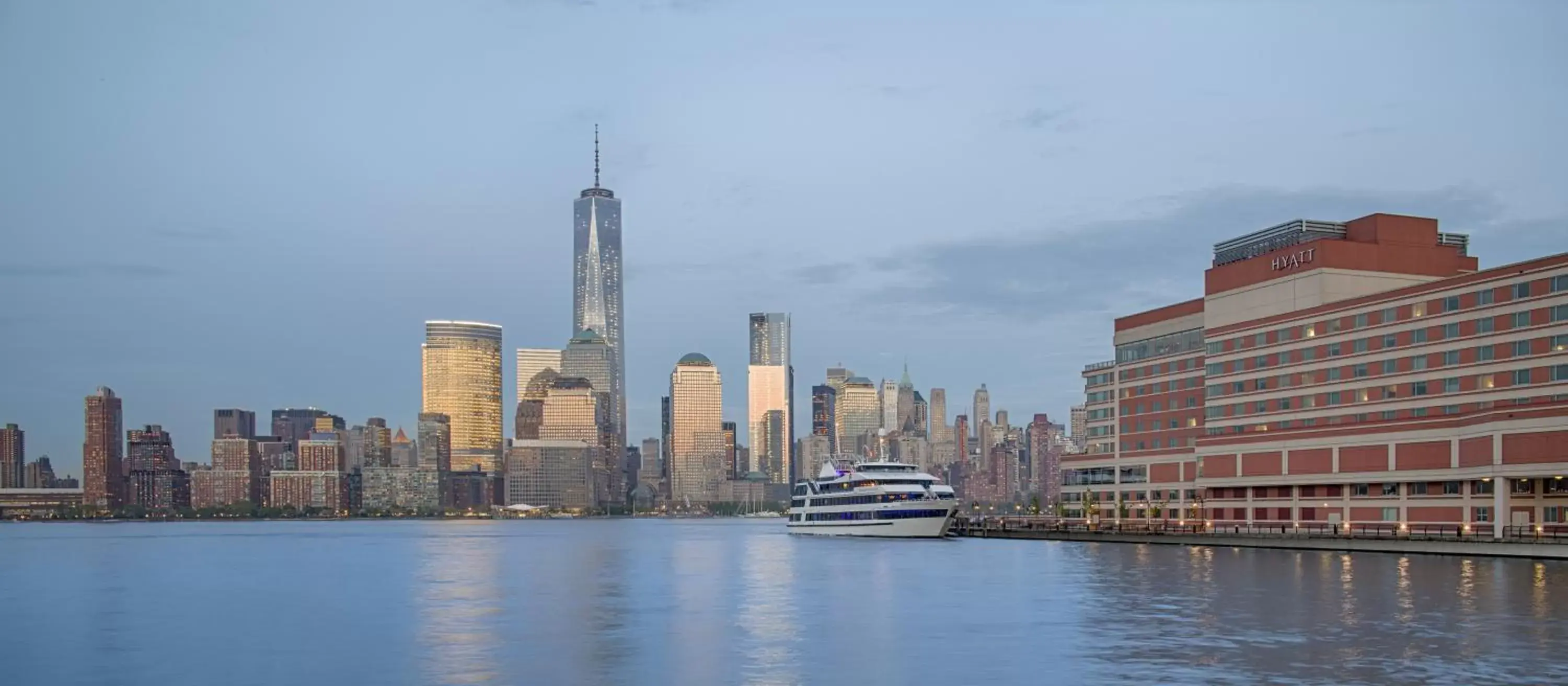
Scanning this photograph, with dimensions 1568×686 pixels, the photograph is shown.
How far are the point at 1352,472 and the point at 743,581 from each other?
67300 mm

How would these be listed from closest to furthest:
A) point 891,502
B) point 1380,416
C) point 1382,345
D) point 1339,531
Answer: point 1339,531 → point 1382,345 → point 1380,416 → point 891,502

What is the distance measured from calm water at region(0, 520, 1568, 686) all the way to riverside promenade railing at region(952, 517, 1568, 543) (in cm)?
609

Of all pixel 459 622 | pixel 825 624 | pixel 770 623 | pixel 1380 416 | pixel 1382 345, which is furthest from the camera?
pixel 1380 416

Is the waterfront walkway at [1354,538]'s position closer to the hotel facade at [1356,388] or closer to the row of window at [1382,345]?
the hotel facade at [1356,388]

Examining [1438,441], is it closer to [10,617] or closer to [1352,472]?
[1352,472]

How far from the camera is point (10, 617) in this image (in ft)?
272

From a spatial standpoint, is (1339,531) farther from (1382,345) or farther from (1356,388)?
(1382,345)

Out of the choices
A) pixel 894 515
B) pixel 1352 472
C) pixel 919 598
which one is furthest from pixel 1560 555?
pixel 894 515

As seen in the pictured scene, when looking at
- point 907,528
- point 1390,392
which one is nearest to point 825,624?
point 1390,392

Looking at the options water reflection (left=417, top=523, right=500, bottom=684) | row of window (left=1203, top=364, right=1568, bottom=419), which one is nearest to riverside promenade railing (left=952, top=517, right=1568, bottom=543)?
row of window (left=1203, top=364, right=1568, bottom=419)

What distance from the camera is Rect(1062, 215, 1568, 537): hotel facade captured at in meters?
123

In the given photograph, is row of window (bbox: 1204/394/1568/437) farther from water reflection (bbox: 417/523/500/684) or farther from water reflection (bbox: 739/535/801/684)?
water reflection (bbox: 417/523/500/684)

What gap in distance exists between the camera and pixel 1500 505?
11875 cm

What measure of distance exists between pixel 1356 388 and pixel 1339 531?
1538cm
